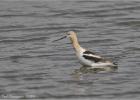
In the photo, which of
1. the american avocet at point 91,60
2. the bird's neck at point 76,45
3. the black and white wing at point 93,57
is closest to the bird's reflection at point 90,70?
the american avocet at point 91,60

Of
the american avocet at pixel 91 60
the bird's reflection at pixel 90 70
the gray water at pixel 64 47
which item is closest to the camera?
the gray water at pixel 64 47

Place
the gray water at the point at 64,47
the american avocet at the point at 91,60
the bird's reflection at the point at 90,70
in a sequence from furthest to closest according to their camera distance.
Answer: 1. the american avocet at the point at 91,60
2. the bird's reflection at the point at 90,70
3. the gray water at the point at 64,47

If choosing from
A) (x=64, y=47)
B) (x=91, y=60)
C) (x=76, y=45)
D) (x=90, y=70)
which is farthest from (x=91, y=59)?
(x=64, y=47)

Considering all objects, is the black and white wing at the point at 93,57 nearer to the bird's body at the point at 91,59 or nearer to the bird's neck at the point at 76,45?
the bird's body at the point at 91,59

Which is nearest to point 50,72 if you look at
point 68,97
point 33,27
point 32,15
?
point 68,97

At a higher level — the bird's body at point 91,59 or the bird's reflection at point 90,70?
the bird's body at point 91,59

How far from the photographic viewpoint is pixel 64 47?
934 inches

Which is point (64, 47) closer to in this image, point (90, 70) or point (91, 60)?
point (91, 60)

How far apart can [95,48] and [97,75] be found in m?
3.49

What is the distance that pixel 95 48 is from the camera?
2345 cm

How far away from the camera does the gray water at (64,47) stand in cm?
1838

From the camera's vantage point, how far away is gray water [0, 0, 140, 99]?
18.4 metres

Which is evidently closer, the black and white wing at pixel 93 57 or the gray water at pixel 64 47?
the gray water at pixel 64 47

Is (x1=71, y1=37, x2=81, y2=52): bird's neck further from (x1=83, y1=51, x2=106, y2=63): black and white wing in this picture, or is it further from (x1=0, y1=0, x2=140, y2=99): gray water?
(x1=83, y1=51, x2=106, y2=63): black and white wing
